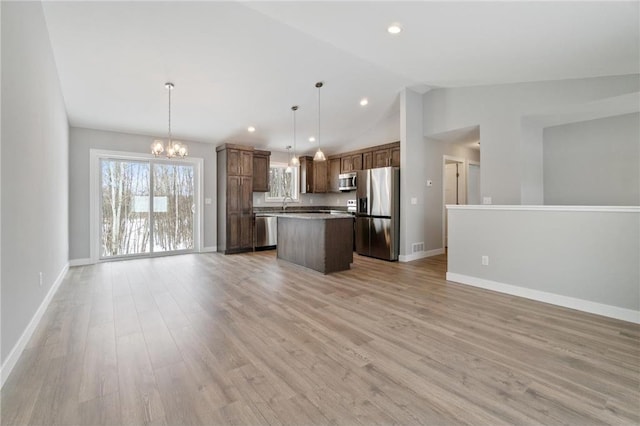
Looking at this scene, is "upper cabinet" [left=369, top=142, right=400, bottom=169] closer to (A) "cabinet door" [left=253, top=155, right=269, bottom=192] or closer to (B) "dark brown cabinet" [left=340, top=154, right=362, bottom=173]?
(B) "dark brown cabinet" [left=340, top=154, right=362, bottom=173]

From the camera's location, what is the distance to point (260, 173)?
7219 mm

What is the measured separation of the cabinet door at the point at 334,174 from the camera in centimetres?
783

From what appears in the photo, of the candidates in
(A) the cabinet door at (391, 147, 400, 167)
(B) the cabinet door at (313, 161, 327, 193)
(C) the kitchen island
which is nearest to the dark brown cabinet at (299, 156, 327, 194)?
(B) the cabinet door at (313, 161, 327, 193)

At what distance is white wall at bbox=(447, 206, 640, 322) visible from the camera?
2.82 metres

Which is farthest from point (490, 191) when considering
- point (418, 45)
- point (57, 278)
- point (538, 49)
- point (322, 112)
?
point (57, 278)

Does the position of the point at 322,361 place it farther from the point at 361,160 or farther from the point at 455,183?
the point at 455,183

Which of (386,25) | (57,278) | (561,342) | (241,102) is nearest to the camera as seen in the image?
(561,342)

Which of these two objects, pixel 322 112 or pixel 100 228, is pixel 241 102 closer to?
pixel 322 112

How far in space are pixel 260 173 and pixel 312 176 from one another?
1.60 meters

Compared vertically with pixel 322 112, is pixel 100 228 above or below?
below

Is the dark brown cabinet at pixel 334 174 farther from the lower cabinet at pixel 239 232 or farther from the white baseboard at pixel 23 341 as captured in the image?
the white baseboard at pixel 23 341

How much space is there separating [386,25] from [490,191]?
125 inches

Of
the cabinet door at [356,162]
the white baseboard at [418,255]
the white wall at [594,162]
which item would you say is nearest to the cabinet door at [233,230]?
the cabinet door at [356,162]

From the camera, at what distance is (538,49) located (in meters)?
3.25
